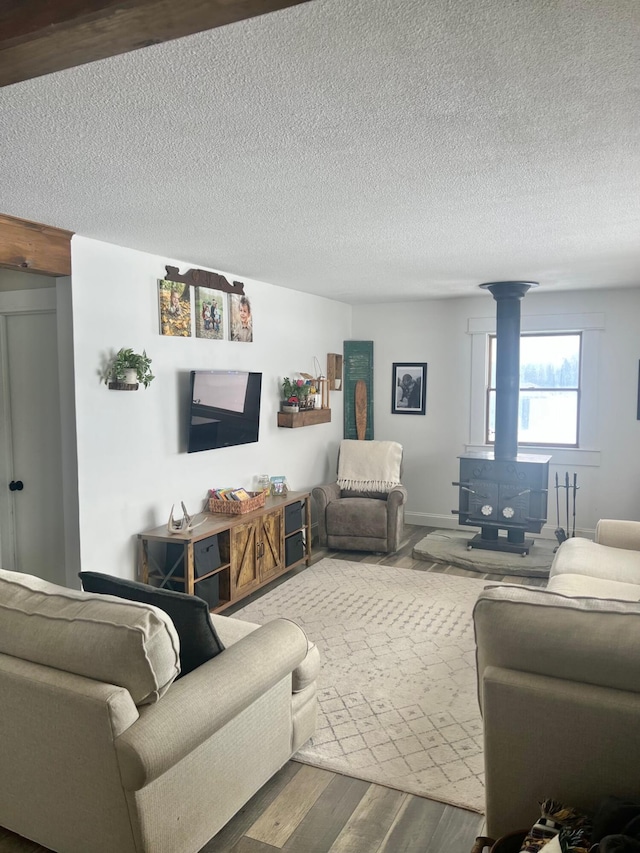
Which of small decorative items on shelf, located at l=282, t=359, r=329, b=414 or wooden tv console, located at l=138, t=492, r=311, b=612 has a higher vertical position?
small decorative items on shelf, located at l=282, t=359, r=329, b=414

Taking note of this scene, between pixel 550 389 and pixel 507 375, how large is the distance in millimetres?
793

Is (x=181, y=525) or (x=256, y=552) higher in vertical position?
(x=181, y=525)

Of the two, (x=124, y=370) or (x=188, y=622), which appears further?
(x=124, y=370)

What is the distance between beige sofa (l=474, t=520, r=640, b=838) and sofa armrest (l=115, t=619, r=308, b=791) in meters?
0.74

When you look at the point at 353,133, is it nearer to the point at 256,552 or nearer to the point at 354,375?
the point at 256,552

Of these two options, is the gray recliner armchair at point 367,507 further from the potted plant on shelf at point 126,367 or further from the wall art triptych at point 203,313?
the potted plant on shelf at point 126,367

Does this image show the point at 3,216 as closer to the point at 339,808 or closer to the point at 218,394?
the point at 218,394

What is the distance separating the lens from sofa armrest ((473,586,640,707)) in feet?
5.68

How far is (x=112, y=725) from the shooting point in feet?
5.77

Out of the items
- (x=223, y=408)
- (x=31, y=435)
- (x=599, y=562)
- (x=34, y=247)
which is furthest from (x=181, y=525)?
(x=599, y=562)

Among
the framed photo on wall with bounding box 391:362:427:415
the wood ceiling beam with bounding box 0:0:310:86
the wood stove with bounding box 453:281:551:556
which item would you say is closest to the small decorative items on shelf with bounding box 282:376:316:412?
the framed photo on wall with bounding box 391:362:427:415

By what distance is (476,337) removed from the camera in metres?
6.52

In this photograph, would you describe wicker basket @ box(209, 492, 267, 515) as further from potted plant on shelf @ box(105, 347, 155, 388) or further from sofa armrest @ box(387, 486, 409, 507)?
sofa armrest @ box(387, 486, 409, 507)

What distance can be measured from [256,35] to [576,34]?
763 millimetres
